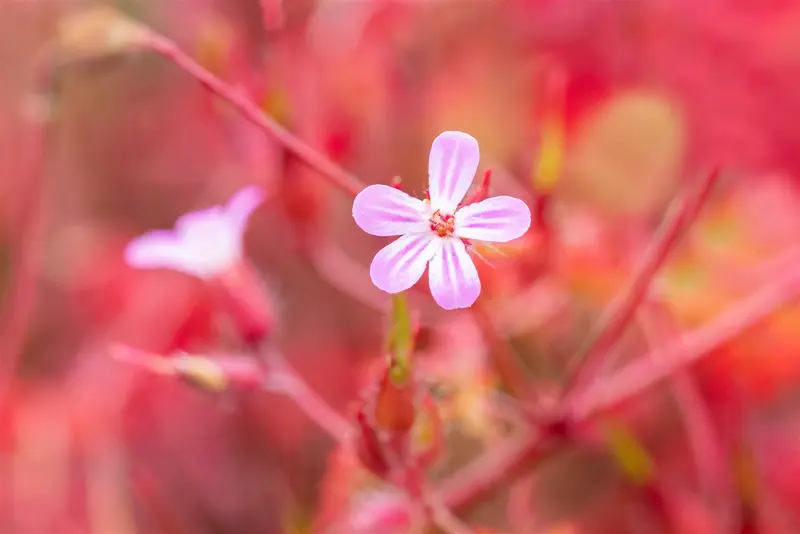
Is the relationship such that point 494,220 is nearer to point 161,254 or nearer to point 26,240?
point 161,254

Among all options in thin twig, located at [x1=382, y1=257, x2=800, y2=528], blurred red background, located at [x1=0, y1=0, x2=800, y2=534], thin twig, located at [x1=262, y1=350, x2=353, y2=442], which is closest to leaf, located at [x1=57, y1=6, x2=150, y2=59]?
blurred red background, located at [x1=0, y1=0, x2=800, y2=534]

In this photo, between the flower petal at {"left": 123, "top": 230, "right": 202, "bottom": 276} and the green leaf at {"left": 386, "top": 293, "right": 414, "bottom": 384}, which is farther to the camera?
the flower petal at {"left": 123, "top": 230, "right": 202, "bottom": 276}

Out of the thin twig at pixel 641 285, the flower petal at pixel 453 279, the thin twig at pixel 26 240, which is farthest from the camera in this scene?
the thin twig at pixel 26 240

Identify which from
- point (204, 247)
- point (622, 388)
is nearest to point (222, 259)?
point (204, 247)

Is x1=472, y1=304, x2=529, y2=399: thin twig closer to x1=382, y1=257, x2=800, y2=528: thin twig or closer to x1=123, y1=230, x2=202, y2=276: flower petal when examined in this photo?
x1=382, y1=257, x2=800, y2=528: thin twig

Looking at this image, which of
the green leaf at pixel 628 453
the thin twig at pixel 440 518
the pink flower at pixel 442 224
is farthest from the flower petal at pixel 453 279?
the green leaf at pixel 628 453

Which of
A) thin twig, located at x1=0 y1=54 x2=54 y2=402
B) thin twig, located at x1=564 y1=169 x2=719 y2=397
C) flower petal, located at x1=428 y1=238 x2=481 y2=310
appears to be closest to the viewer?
flower petal, located at x1=428 y1=238 x2=481 y2=310

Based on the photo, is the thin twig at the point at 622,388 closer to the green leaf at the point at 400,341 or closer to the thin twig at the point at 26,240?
the green leaf at the point at 400,341

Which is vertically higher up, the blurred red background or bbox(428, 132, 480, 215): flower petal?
the blurred red background
